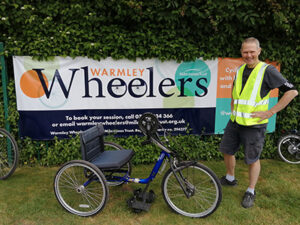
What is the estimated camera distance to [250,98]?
291 cm

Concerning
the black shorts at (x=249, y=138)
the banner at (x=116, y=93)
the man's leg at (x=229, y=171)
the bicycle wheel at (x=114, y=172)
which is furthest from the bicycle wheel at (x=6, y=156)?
the black shorts at (x=249, y=138)

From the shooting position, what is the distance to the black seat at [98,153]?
281cm

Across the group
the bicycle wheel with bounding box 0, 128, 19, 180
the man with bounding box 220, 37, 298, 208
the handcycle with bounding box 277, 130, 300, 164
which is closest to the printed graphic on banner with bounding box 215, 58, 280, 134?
the handcycle with bounding box 277, 130, 300, 164

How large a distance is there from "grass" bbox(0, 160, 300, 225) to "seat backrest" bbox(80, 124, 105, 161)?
2.25 feet

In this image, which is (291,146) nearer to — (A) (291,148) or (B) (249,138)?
(A) (291,148)

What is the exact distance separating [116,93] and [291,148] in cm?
320

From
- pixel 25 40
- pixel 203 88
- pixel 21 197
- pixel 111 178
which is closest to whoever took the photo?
pixel 111 178

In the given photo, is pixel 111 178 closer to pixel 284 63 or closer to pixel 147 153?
pixel 147 153

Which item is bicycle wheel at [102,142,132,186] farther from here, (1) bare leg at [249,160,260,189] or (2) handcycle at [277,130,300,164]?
(2) handcycle at [277,130,300,164]

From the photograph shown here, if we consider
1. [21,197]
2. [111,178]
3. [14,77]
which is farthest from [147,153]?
[14,77]

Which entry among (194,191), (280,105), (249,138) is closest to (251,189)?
(249,138)

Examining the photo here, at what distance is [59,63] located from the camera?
4.05m

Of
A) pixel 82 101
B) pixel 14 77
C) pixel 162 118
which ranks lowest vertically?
pixel 162 118

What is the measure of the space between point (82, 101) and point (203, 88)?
2.05m
